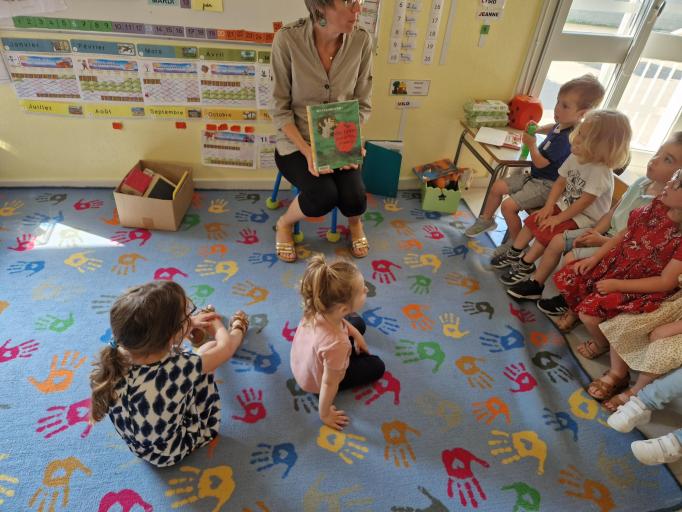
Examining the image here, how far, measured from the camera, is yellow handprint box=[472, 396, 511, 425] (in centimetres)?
160

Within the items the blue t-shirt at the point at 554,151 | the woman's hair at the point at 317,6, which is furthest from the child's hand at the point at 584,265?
the woman's hair at the point at 317,6

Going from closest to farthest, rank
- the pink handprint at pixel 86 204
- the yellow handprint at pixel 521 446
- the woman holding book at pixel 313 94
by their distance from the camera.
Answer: the yellow handprint at pixel 521 446 → the woman holding book at pixel 313 94 → the pink handprint at pixel 86 204

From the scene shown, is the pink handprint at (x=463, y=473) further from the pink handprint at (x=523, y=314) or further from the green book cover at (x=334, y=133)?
the green book cover at (x=334, y=133)

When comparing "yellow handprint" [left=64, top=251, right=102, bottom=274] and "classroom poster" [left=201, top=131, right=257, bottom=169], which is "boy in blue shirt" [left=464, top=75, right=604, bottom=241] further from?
"yellow handprint" [left=64, top=251, right=102, bottom=274]

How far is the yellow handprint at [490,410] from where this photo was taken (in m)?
1.60

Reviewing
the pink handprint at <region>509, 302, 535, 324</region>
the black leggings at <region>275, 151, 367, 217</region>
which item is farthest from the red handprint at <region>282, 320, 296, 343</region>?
the pink handprint at <region>509, 302, 535, 324</region>

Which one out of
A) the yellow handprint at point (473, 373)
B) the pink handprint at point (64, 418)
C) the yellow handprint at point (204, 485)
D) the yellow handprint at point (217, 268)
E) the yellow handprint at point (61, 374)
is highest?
the yellow handprint at point (217, 268)

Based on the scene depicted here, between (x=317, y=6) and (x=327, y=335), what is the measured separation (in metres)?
1.36

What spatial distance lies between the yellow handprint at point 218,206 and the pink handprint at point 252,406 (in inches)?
50.0

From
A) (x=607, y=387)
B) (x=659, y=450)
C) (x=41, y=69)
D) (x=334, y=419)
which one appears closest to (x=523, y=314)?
(x=607, y=387)

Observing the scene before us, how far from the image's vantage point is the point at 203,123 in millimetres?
2516

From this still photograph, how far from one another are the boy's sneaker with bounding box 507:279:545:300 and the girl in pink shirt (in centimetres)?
93

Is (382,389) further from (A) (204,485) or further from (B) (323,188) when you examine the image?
(B) (323,188)

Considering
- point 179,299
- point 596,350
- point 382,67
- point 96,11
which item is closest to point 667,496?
point 596,350
